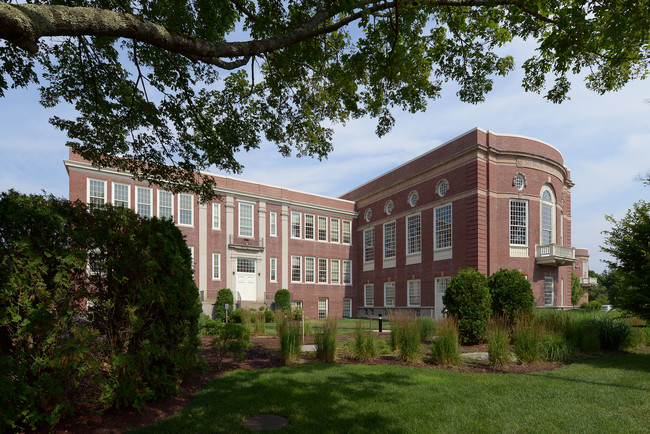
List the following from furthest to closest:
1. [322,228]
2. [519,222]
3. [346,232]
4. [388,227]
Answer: [346,232] < [322,228] < [388,227] < [519,222]

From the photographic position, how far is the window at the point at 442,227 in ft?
84.1

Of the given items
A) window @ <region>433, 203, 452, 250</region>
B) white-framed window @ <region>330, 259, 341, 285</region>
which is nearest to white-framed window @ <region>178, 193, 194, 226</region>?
white-framed window @ <region>330, 259, 341, 285</region>

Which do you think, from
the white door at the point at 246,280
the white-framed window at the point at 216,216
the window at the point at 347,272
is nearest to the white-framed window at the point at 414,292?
the window at the point at 347,272

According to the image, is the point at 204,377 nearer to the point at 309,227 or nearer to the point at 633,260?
the point at 633,260

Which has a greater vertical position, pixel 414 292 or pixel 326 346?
pixel 326 346

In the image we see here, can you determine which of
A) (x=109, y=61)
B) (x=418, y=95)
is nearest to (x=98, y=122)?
(x=109, y=61)

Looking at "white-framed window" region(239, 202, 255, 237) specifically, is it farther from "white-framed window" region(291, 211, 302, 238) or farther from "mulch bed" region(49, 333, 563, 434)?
"mulch bed" region(49, 333, 563, 434)

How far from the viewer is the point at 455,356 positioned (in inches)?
342

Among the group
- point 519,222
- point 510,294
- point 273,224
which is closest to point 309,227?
point 273,224

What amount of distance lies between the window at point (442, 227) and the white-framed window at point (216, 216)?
15572mm

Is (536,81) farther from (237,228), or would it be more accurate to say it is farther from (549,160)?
(237,228)

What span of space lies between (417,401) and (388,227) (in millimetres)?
26164

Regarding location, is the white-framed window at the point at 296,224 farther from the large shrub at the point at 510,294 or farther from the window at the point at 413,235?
the large shrub at the point at 510,294

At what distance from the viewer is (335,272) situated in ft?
112
